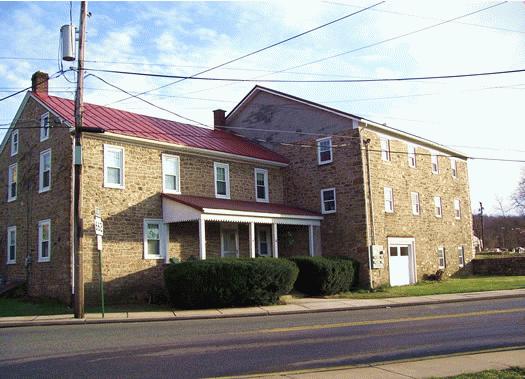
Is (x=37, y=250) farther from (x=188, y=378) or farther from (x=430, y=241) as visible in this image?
(x=430, y=241)

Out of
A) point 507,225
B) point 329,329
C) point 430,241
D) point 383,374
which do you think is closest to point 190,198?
point 329,329

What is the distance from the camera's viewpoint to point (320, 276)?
22.8m

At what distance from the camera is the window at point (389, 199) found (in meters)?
27.5

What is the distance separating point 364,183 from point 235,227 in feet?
20.9

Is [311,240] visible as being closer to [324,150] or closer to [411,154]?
[324,150]

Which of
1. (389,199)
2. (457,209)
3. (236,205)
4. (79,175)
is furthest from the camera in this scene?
(457,209)

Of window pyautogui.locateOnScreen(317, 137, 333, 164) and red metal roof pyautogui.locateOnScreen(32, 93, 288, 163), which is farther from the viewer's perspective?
window pyautogui.locateOnScreen(317, 137, 333, 164)

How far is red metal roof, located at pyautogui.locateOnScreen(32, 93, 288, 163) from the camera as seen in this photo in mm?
22438

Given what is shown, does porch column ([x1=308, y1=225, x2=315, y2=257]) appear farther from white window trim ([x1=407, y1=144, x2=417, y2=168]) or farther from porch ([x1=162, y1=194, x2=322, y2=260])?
white window trim ([x1=407, y1=144, x2=417, y2=168])

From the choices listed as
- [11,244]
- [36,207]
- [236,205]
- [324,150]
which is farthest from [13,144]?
[324,150]

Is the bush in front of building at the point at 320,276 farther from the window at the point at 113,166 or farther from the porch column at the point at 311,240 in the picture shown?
the window at the point at 113,166

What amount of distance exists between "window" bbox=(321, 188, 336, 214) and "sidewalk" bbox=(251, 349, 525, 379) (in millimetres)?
18292

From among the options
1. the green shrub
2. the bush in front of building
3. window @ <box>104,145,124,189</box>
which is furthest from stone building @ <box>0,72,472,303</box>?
the green shrub

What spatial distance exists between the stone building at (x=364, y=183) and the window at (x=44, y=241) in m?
12.0
